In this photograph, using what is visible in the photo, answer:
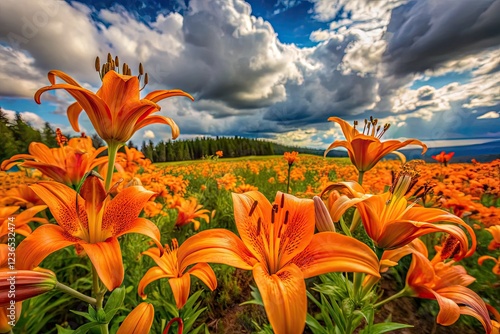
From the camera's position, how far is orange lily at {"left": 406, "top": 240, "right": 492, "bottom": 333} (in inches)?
20.3

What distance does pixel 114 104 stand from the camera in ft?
1.79

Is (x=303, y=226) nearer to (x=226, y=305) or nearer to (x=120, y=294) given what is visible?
(x=120, y=294)

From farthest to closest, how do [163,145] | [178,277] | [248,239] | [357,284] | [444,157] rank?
[163,145] → [444,157] → [178,277] → [357,284] → [248,239]

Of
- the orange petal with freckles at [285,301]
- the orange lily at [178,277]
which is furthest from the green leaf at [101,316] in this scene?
the orange petal with freckles at [285,301]

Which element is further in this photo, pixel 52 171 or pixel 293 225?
pixel 52 171

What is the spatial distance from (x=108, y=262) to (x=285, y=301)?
0.31 metres

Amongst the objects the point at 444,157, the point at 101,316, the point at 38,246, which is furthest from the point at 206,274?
the point at 444,157

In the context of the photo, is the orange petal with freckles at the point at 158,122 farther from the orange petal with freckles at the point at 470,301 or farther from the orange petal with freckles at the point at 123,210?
the orange petal with freckles at the point at 470,301

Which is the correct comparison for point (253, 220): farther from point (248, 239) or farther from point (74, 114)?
point (74, 114)

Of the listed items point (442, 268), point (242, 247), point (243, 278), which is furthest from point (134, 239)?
point (442, 268)

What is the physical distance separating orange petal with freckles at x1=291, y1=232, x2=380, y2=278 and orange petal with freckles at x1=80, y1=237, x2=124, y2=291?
1.06 ft

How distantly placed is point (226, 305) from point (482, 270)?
187 centimetres

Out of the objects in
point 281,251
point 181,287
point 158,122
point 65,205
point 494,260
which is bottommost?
point 494,260

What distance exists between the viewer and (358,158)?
82cm
